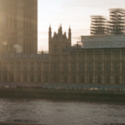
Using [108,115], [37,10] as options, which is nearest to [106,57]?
[108,115]

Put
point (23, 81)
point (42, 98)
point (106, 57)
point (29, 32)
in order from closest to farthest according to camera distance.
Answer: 1. point (42, 98)
2. point (106, 57)
3. point (23, 81)
4. point (29, 32)

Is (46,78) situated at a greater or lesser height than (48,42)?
lesser

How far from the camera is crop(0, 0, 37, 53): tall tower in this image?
13000cm

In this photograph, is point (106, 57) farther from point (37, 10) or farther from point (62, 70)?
point (37, 10)

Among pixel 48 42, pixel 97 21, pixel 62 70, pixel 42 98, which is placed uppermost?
pixel 97 21

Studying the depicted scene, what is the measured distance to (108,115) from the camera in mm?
58812

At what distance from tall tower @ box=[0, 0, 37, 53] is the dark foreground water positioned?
2356 inches

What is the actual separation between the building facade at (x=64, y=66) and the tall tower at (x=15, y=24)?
20.6 meters

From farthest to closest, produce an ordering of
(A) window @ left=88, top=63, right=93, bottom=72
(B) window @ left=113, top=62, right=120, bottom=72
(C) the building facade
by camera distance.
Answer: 1. (A) window @ left=88, top=63, right=93, bottom=72
2. (C) the building facade
3. (B) window @ left=113, top=62, right=120, bottom=72

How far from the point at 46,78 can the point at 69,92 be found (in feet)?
62.0

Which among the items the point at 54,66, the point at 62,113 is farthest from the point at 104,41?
the point at 62,113

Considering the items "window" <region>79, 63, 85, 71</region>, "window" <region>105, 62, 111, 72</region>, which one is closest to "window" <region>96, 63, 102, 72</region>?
"window" <region>105, 62, 111, 72</region>

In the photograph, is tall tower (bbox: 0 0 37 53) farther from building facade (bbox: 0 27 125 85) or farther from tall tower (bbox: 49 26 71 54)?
tall tower (bbox: 49 26 71 54)

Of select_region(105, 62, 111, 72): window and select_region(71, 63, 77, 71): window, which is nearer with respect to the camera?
select_region(105, 62, 111, 72): window
